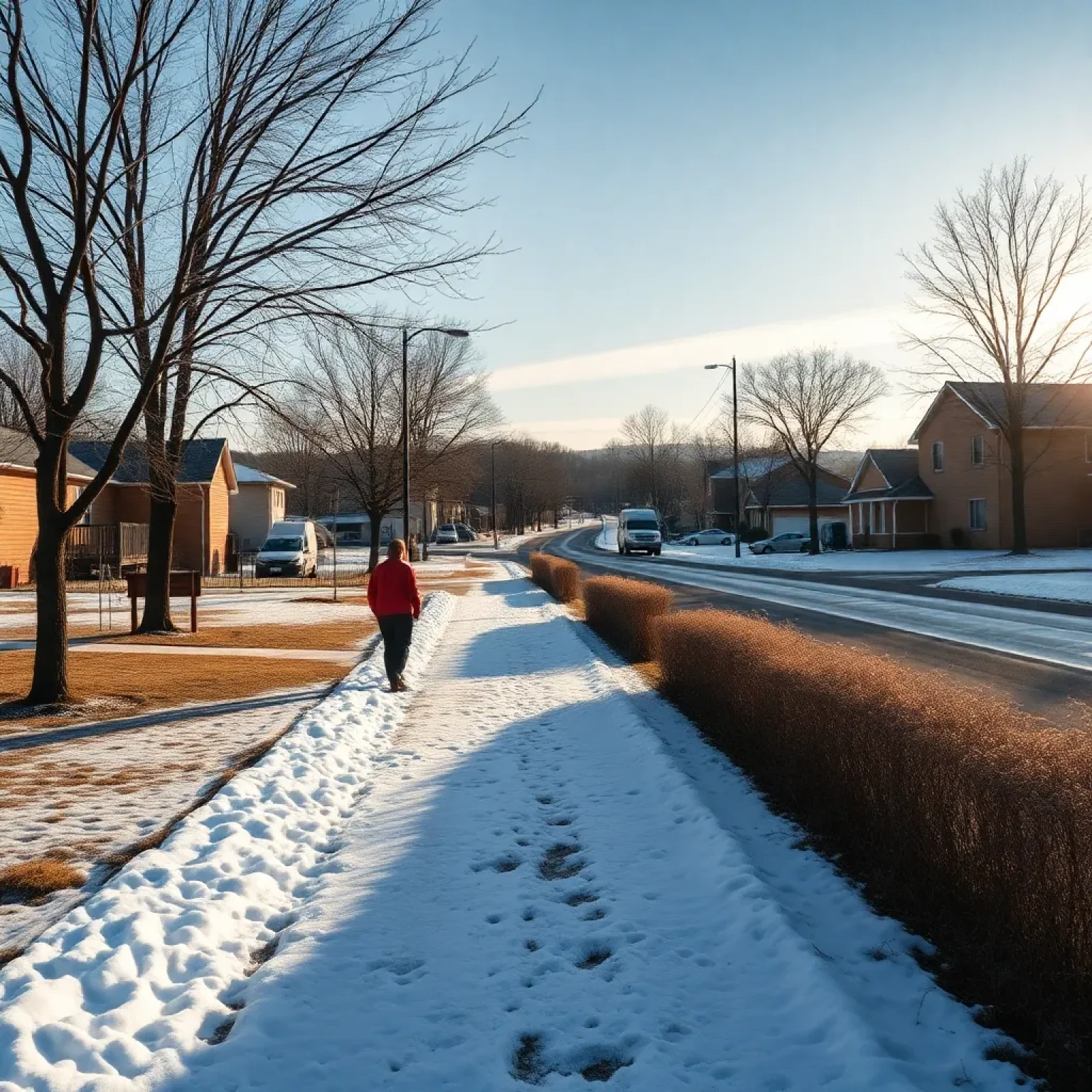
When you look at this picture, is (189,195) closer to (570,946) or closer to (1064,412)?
(570,946)

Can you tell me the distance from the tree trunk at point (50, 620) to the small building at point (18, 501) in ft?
70.7

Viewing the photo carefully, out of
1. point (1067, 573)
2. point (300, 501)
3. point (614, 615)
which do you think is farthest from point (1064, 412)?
point (300, 501)

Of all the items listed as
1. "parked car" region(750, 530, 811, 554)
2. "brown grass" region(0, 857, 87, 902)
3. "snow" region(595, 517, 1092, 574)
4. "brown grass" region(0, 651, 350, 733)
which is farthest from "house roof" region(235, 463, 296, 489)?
"brown grass" region(0, 857, 87, 902)

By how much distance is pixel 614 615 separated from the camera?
50.7 ft

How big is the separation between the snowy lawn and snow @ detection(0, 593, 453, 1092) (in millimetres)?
12

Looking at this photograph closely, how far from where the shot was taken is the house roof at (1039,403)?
43.8 metres

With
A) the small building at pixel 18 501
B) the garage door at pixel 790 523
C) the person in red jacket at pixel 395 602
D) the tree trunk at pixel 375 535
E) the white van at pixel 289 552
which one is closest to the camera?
the person in red jacket at pixel 395 602

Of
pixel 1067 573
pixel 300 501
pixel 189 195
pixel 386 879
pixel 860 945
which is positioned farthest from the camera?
pixel 300 501

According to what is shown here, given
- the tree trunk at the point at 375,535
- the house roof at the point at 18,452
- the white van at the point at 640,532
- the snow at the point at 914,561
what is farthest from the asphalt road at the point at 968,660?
the white van at the point at 640,532

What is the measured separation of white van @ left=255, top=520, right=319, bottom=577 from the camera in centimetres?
3819

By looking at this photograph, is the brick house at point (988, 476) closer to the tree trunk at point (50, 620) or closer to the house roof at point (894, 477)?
the house roof at point (894, 477)

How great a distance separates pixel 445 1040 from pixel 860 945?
1887 mm

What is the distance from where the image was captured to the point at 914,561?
41.2 metres

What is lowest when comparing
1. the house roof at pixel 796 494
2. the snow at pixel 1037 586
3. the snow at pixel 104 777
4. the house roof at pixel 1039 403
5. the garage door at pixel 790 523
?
the snow at pixel 104 777
